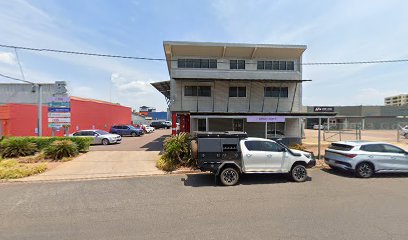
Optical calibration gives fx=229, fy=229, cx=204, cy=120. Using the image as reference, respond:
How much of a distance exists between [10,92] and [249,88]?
83.9ft

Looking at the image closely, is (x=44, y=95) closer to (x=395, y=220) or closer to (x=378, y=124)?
(x=395, y=220)

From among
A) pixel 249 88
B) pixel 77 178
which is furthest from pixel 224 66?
pixel 77 178

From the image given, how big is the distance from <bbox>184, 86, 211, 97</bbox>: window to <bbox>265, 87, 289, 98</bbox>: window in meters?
5.36

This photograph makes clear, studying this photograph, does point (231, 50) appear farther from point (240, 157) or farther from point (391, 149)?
point (240, 157)

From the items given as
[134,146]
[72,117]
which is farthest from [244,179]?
[72,117]

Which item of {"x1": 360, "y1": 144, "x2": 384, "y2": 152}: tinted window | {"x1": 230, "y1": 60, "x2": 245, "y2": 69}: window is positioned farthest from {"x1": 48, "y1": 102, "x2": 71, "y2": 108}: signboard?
{"x1": 360, "y1": 144, "x2": 384, "y2": 152}: tinted window

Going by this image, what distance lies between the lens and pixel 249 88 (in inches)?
808

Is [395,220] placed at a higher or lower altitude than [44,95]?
lower

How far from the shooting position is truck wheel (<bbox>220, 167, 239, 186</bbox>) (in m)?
8.01

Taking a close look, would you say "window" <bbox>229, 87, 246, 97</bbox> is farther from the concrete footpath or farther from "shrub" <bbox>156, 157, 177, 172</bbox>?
"shrub" <bbox>156, 157, 177, 172</bbox>

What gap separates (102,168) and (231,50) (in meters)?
14.4

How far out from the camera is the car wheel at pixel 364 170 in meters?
9.10

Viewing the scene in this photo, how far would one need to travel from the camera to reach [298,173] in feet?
28.0

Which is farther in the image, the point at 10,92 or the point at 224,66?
the point at 10,92
